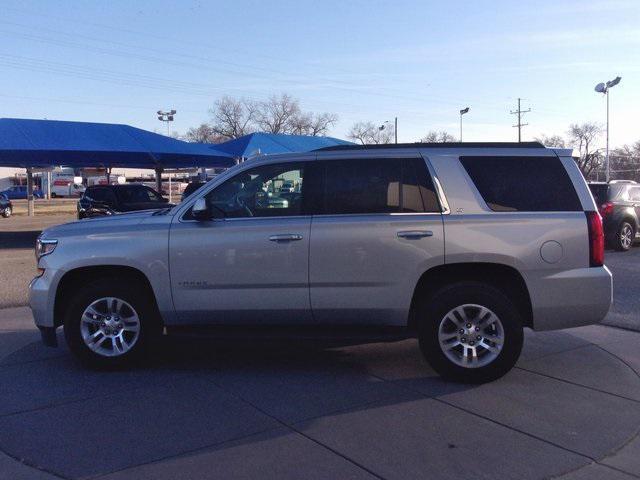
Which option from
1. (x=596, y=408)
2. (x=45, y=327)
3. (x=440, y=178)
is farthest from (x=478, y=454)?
(x=45, y=327)

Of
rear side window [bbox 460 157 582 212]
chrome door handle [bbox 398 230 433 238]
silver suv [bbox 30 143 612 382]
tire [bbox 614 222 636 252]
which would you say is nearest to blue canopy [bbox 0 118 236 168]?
tire [bbox 614 222 636 252]

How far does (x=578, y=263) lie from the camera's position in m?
5.59

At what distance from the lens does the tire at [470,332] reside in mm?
5570

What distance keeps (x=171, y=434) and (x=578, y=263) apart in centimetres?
362

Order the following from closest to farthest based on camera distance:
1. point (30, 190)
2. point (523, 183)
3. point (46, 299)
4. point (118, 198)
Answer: point (523, 183), point (46, 299), point (118, 198), point (30, 190)

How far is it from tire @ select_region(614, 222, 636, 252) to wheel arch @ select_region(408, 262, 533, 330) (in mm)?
11488

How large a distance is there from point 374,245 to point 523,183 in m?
1.47

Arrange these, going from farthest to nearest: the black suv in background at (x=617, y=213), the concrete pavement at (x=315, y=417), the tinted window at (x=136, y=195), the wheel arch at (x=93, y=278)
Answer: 1. the tinted window at (x=136, y=195)
2. the black suv in background at (x=617, y=213)
3. the wheel arch at (x=93, y=278)
4. the concrete pavement at (x=315, y=417)

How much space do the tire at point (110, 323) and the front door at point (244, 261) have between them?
1.28ft

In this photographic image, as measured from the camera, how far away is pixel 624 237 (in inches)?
632

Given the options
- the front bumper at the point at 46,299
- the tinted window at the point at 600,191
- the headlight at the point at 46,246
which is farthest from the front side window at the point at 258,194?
the tinted window at the point at 600,191

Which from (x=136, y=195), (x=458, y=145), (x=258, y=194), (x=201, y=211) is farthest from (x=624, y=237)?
(x=136, y=195)

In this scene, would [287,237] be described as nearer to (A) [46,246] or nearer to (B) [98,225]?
(B) [98,225]

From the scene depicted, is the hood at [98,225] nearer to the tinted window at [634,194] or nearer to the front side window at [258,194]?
the front side window at [258,194]
